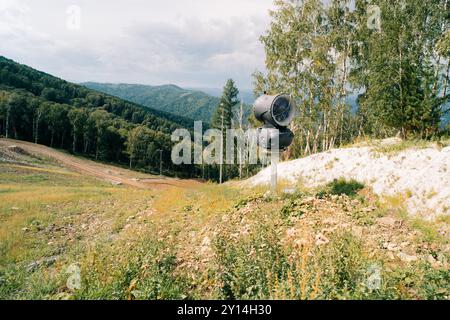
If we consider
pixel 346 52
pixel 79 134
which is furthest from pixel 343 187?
pixel 79 134

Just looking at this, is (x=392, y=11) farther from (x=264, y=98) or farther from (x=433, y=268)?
(x=433, y=268)

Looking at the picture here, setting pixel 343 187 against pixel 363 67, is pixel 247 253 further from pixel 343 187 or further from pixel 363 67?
pixel 363 67

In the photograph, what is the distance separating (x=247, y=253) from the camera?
6.40 meters

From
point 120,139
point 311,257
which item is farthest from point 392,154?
point 120,139

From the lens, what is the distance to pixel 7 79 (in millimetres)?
139875

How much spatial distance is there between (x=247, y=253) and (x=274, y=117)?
6175 millimetres

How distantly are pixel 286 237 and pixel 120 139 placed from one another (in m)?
107

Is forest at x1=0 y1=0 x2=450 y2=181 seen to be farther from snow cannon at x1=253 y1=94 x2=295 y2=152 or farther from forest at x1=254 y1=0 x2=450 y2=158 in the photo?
snow cannon at x1=253 y1=94 x2=295 y2=152

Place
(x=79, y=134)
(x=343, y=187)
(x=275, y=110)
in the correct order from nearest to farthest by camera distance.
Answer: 1. (x=275, y=110)
2. (x=343, y=187)
3. (x=79, y=134)

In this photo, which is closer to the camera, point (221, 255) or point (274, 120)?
point (221, 255)

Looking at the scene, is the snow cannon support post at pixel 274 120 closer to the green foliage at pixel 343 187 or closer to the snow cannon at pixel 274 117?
the snow cannon at pixel 274 117

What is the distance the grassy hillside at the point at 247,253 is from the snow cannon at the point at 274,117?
2322 millimetres

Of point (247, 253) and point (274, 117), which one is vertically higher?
point (274, 117)

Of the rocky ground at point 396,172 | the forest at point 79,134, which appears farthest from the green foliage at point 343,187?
the forest at point 79,134
